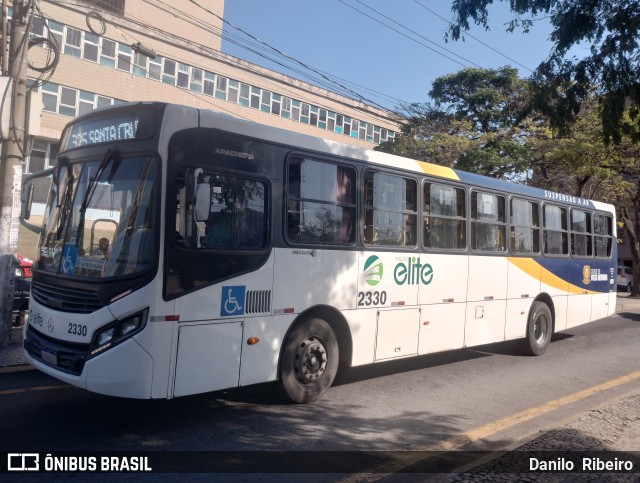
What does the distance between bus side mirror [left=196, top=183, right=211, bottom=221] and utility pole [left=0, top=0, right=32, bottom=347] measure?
492cm

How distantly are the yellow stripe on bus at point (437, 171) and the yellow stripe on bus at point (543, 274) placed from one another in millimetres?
2191

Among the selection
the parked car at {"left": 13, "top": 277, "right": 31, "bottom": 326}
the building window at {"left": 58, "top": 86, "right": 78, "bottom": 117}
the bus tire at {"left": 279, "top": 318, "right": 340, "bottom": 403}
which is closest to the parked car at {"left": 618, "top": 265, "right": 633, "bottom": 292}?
the building window at {"left": 58, "top": 86, "right": 78, "bottom": 117}

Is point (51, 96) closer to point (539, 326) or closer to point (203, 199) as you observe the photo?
point (539, 326)

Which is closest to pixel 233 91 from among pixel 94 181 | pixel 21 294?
pixel 21 294

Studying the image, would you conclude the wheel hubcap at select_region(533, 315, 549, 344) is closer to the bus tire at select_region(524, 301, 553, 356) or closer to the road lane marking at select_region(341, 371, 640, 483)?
the bus tire at select_region(524, 301, 553, 356)

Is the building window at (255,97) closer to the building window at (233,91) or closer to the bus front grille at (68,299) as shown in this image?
the building window at (233,91)

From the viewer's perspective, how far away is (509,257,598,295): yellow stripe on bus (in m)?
10.4

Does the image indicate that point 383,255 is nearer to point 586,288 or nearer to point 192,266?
point 192,266

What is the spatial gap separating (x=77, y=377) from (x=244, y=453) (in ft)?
5.56

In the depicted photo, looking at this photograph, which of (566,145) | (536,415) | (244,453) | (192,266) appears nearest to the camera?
(244,453)

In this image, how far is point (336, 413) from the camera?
253 inches

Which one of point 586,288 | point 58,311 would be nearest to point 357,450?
point 58,311

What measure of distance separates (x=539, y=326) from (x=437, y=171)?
14.7 ft

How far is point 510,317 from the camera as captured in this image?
1015 centimetres
